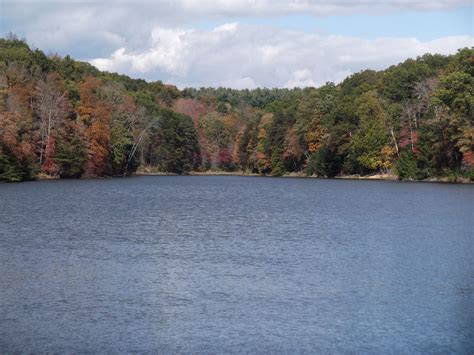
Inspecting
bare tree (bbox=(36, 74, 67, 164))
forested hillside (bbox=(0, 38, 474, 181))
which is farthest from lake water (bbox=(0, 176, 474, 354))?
bare tree (bbox=(36, 74, 67, 164))

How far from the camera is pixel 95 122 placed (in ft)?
344

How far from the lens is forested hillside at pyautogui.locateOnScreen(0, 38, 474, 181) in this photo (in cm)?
8625

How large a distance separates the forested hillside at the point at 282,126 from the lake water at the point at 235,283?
42.4 meters

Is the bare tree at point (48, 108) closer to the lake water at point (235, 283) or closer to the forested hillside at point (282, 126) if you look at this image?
the forested hillside at point (282, 126)

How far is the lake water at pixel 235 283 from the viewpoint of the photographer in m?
17.9

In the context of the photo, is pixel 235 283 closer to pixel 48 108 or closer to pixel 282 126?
pixel 48 108

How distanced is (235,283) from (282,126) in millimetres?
109670

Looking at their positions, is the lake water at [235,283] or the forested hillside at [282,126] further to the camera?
the forested hillside at [282,126]

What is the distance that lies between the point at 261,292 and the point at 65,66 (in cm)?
11033

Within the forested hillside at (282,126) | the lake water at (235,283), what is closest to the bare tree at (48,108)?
the forested hillside at (282,126)

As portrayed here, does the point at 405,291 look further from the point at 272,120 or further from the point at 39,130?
the point at 272,120

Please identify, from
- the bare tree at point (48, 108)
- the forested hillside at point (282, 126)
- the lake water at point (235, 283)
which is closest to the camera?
the lake water at point (235, 283)

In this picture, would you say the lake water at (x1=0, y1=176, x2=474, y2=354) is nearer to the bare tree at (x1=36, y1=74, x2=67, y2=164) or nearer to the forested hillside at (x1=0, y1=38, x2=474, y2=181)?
the forested hillside at (x1=0, y1=38, x2=474, y2=181)

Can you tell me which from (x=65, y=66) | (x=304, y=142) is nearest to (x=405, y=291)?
(x=304, y=142)
